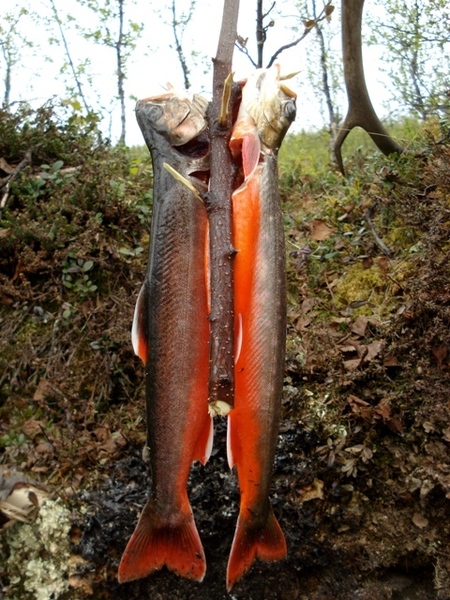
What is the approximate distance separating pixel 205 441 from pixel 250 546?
0.41 m

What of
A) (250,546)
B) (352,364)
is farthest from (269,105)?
(352,364)

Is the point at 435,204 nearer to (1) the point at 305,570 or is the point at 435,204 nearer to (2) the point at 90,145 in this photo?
(1) the point at 305,570

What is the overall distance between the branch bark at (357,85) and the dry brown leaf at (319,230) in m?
0.80

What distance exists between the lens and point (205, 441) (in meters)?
2.41

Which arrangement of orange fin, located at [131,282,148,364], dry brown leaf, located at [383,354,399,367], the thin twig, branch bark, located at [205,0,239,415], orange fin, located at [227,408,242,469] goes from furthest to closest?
the thin twig
dry brown leaf, located at [383,354,399,367]
orange fin, located at [131,282,148,364]
orange fin, located at [227,408,242,469]
branch bark, located at [205,0,239,415]

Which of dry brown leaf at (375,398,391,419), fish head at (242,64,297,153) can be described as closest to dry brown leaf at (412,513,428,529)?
dry brown leaf at (375,398,391,419)

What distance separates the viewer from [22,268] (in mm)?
4781

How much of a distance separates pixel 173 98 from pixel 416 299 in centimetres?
189

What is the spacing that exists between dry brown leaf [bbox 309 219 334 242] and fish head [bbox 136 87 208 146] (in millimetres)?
2661

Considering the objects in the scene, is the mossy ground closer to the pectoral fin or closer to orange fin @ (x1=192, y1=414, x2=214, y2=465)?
orange fin @ (x1=192, y1=414, x2=214, y2=465)

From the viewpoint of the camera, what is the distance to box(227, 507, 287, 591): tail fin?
92.7 inches

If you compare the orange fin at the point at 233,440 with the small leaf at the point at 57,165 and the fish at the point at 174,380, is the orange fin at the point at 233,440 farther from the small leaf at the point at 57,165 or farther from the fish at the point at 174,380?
the small leaf at the point at 57,165

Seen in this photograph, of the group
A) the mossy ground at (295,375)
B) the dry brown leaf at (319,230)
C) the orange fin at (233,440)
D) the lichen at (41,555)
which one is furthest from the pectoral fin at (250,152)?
the dry brown leaf at (319,230)

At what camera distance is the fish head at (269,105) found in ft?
8.30
